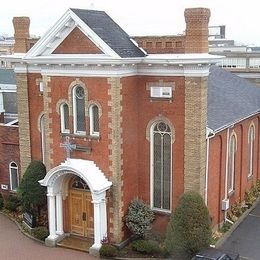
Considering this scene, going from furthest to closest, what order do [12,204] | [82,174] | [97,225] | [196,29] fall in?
1. [12,204]
2. [97,225]
3. [82,174]
4. [196,29]

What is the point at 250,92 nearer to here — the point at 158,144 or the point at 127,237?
the point at 158,144

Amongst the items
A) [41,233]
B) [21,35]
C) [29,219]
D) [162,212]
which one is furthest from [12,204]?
[162,212]

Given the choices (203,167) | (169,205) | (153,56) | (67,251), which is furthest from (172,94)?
(67,251)

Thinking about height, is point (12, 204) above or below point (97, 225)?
below

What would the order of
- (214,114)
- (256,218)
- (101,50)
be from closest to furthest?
1. (101,50)
2. (214,114)
3. (256,218)

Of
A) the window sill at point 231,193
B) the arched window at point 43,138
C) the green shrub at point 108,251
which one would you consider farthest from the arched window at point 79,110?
the window sill at point 231,193

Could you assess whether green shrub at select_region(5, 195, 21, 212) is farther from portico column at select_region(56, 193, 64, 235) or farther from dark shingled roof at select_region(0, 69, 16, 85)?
dark shingled roof at select_region(0, 69, 16, 85)

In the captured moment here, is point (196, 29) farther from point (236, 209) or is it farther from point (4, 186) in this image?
point (4, 186)

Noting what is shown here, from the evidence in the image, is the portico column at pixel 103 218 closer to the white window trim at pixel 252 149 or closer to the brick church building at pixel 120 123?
the brick church building at pixel 120 123
